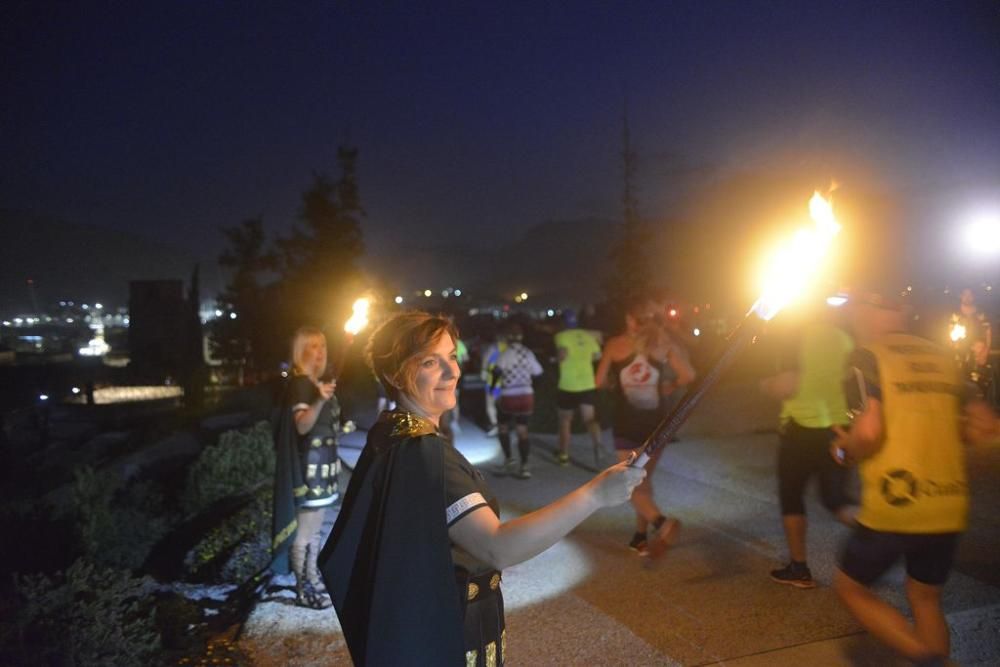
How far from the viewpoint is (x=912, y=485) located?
11.3 feet

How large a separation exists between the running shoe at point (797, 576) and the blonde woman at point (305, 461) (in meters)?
3.28

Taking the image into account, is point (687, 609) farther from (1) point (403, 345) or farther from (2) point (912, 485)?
(1) point (403, 345)

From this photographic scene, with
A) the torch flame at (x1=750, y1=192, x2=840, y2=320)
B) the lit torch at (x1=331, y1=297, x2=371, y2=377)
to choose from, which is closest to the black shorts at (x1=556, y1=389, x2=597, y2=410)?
the lit torch at (x1=331, y1=297, x2=371, y2=377)

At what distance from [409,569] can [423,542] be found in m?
0.08

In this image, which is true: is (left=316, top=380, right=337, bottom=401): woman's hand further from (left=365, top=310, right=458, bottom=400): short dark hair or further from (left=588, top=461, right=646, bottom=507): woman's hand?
(left=588, top=461, right=646, bottom=507): woman's hand

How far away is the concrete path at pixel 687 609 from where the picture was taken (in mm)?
4203

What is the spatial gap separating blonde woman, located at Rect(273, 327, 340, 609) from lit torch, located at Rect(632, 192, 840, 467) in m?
3.14

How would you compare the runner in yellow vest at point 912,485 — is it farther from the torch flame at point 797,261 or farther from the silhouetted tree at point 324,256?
the silhouetted tree at point 324,256

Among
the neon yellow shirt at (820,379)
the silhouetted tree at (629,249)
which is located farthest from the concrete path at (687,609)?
the silhouetted tree at (629,249)

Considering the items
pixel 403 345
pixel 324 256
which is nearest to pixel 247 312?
pixel 324 256

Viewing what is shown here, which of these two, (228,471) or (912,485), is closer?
(912,485)

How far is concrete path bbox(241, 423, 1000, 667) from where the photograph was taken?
4203mm

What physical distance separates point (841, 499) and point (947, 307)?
58.8 inches

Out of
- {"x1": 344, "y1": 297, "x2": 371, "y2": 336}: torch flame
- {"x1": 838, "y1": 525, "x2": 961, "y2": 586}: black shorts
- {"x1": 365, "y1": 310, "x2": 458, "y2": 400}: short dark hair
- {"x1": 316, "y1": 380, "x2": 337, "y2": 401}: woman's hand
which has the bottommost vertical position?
{"x1": 838, "y1": 525, "x2": 961, "y2": 586}: black shorts
